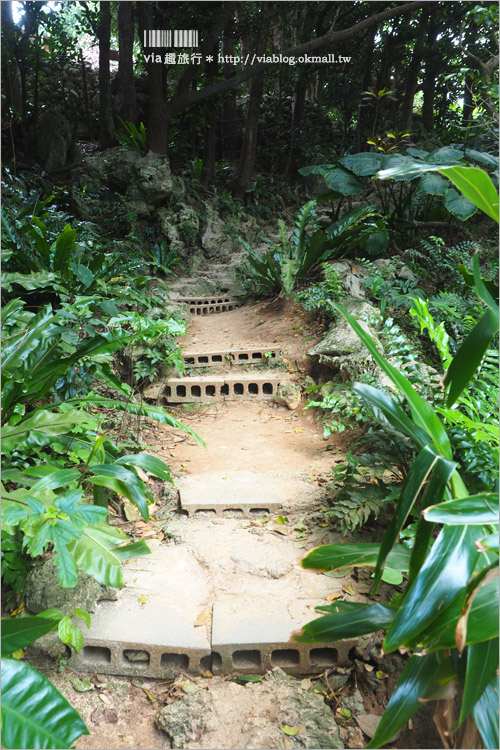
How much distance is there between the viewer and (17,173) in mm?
7473

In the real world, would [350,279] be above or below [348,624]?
above

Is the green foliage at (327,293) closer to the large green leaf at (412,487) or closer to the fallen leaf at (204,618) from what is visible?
the fallen leaf at (204,618)

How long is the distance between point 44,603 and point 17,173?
7.60 metres

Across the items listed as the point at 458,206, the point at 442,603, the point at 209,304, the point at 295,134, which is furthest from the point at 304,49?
the point at 442,603

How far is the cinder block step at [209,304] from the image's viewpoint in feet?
20.2

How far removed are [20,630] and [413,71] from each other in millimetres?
10264

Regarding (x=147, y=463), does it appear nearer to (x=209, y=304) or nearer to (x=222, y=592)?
(x=222, y=592)

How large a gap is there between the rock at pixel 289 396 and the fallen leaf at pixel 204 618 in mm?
2140

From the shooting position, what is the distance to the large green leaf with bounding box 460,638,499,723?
910mm

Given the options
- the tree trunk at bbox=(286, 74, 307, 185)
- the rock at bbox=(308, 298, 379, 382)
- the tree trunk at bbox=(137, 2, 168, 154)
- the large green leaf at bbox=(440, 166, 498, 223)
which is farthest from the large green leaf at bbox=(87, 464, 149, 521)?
the tree trunk at bbox=(286, 74, 307, 185)

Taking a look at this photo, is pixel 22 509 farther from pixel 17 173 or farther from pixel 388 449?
pixel 17 173

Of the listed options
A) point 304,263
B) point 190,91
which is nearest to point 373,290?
point 304,263

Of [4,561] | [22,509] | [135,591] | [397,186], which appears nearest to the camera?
[22,509]

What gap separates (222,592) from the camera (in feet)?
5.96
